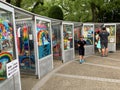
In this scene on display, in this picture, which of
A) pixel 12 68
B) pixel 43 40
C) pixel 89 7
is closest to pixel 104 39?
pixel 43 40

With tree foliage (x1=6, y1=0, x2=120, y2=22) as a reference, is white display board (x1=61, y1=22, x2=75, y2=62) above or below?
below

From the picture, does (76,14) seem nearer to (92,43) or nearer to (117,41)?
(117,41)

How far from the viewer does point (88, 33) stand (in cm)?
1465

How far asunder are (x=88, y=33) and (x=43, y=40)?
6.35m

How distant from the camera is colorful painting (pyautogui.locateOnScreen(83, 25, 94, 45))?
14469mm

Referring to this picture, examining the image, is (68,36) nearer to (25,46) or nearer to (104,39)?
(104,39)

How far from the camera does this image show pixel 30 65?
880cm

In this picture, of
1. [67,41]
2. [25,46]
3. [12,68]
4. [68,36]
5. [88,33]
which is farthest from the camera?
[88,33]

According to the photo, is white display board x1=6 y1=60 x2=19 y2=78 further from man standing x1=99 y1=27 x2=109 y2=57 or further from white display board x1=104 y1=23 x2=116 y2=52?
white display board x1=104 y1=23 x2=116 y2=52

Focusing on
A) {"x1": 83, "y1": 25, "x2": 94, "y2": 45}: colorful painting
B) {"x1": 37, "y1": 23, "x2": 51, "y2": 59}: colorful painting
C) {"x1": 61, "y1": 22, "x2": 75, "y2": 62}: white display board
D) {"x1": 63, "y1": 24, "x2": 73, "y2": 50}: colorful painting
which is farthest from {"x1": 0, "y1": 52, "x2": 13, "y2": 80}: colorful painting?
{"x1": 83, "y1": 25, "x2": 94, "y2": 45}: colorful painting

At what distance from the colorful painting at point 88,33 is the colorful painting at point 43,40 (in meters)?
5.35

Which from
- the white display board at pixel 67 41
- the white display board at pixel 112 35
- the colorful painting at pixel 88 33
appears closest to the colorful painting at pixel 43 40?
the white display board at pixel 67 41

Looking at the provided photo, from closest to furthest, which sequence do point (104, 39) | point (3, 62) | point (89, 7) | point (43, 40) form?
point (3, 62) → point (43, 40) → point (104, 39) → point (89, 7)

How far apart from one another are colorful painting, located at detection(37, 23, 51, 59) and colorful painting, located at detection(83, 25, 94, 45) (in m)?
5.35
